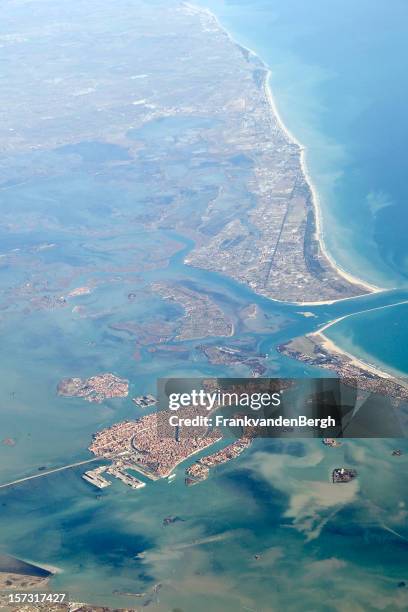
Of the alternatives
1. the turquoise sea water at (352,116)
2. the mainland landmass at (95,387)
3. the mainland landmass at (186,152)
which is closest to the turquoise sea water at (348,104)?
the turquoise sea water at (352,116)

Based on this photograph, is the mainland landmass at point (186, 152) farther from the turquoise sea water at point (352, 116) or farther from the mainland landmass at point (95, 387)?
the mainland landmass at point (95, 387)

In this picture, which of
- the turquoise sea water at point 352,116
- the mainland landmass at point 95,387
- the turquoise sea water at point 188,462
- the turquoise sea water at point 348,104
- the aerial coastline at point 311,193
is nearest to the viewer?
the turquoise sea water at point 188,462

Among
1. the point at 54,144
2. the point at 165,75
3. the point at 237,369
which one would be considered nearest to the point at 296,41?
the point at 165,75

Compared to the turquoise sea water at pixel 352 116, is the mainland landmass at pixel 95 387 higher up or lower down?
lower down

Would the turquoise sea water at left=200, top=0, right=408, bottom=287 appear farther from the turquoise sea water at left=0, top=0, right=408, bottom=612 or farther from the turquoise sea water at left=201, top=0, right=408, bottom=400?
the turquoise sea water at left=0, top=0, right=408, bottom=612

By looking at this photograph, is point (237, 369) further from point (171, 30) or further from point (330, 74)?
point (171, 30)

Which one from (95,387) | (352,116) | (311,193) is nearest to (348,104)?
(352,116)

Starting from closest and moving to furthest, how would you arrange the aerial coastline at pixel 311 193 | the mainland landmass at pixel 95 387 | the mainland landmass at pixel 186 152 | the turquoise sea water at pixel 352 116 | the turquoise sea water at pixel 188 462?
the turquoise sea water at pixel 188 462, the mainland landmass at pixel 95 387, the aerial coastline at pixel 311 193, the turquoise sea water at pixel 352 116, the mainland landmass at pixel 186 152

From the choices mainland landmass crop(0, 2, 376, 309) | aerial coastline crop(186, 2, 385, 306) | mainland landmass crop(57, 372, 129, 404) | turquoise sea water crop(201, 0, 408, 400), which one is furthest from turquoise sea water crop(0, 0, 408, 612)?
mainland landmass crop(0, 2, 376, 309)

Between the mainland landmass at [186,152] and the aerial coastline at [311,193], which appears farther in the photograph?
the mainland landmass at [186,152]
